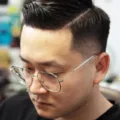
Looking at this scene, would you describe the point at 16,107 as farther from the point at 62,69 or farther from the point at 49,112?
the point at 62,69

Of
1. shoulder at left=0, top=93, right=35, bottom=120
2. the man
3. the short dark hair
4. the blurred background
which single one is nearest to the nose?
the man

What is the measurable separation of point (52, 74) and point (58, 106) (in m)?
0.12

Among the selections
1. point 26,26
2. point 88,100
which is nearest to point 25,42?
point 26,26

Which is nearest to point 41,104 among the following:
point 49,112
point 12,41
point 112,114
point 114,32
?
point 49,112

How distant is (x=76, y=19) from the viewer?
1.05 meters

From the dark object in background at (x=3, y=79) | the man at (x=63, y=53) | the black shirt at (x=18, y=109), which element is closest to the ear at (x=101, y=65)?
the man at (x=63, y=53)

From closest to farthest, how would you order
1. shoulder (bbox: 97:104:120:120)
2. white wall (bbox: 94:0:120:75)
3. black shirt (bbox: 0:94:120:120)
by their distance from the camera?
1. shoulder (bbox: 97:104:120:120)
2. black shirt (bbox: 0:94:120:120)
3. white wall (bbox: 94:0:120:75)

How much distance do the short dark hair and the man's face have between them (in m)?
0.02

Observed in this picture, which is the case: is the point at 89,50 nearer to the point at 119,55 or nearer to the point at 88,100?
the point at 88,100

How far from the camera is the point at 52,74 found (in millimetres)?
1026

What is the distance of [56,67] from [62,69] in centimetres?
2

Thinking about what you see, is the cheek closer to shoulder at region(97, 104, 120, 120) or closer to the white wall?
shoulder at region(97, 104, 120, 120)

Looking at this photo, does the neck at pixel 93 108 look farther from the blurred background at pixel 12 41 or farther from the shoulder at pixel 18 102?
the blurred background at pixel 12 41

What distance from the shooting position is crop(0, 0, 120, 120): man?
1020 mm
